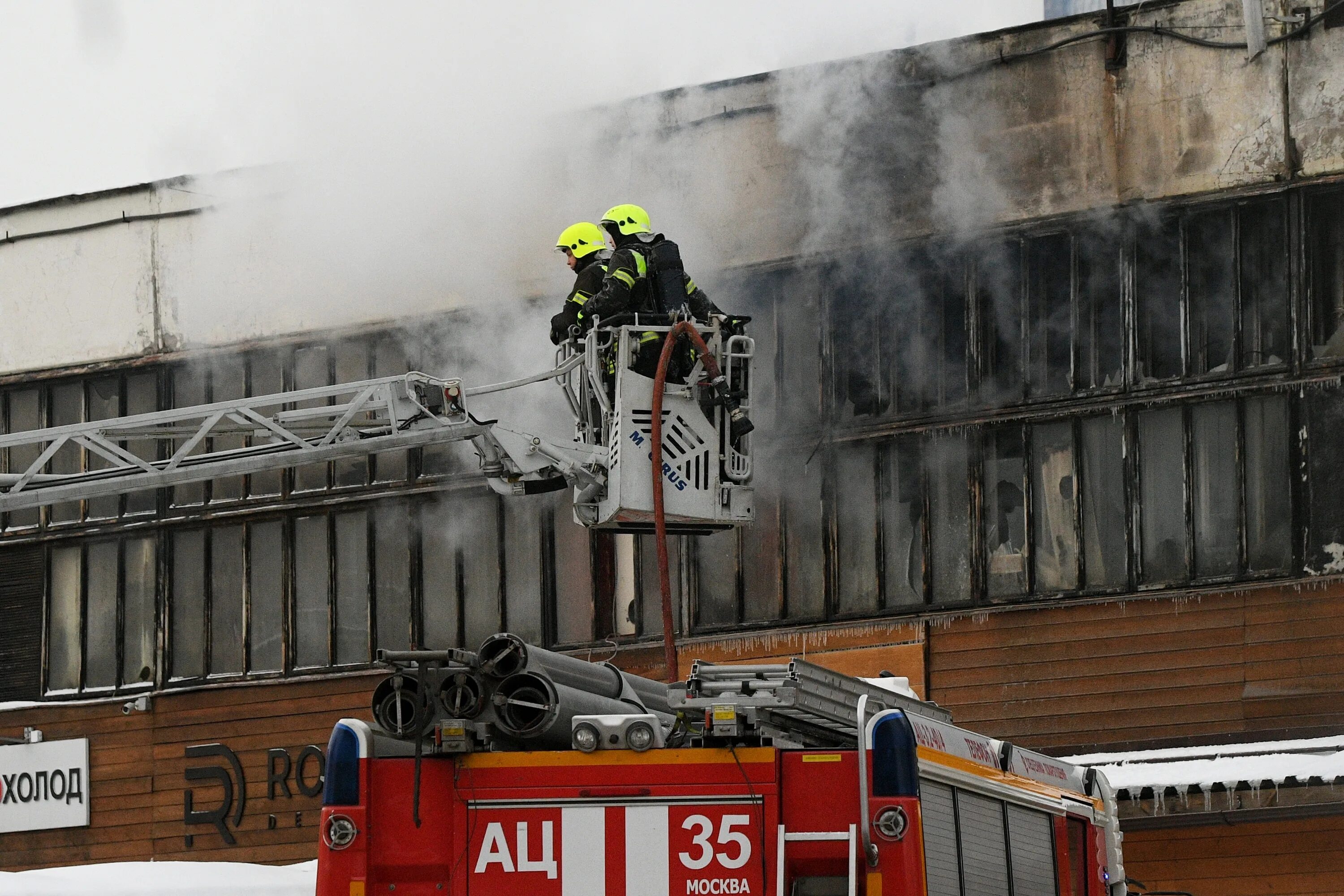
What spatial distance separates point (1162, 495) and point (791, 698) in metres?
9.40

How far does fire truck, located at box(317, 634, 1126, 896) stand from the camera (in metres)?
6.37

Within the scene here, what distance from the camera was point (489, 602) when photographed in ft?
58.9

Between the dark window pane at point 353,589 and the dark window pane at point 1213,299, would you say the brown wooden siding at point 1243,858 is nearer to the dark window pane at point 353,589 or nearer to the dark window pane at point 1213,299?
the dark window pane at point 1213,299

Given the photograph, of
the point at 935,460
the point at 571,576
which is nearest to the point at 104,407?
the point at 571,576

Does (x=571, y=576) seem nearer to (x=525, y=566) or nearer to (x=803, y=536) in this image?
(x=525, y=566)

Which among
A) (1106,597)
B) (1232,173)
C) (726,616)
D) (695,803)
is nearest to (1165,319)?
(1232,173)

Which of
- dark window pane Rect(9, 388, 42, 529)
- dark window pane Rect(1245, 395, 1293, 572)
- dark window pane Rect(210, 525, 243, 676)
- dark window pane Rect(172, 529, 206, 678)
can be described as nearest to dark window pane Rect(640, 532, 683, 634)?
dark window pane Rect(210, 525, 243, 676)

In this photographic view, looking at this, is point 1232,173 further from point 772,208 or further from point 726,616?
Answer: point 726,616

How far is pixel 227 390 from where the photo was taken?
62.3ft

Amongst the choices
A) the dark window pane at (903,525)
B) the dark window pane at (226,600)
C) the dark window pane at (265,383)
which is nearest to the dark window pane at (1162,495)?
the dark window pane at (903,525)

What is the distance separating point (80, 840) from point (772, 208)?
9600mm

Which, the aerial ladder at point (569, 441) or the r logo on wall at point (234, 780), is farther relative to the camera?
the r logo on wall at point (234, 780)

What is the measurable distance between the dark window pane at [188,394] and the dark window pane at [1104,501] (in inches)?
351

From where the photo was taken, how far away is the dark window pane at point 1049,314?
1552 cm
